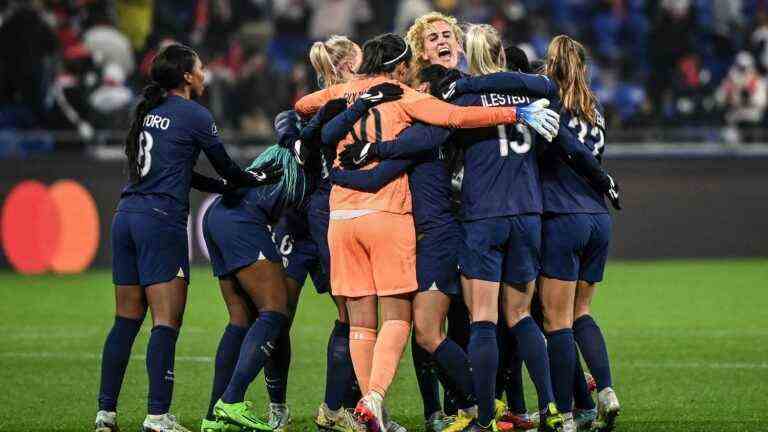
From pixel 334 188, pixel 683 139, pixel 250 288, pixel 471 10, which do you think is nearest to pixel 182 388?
pixel 250 288

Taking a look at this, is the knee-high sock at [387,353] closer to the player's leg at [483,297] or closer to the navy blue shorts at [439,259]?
the navy blue shorts at [439,259]

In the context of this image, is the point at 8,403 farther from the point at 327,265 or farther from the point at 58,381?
the point at 327,265

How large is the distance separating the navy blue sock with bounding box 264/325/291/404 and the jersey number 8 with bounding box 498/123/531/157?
1624 mm

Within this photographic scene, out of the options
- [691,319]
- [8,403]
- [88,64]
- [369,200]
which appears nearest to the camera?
[369,200]

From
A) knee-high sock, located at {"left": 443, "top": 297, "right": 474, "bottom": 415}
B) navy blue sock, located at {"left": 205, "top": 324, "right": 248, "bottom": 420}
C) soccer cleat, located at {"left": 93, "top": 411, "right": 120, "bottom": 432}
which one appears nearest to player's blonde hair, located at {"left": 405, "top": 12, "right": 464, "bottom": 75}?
knee-high sock, located at {"left": 443, "top": 297, "right": 474, "bottom": 415}

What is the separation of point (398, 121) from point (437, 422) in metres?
1.67

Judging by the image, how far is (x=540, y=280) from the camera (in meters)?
7.31

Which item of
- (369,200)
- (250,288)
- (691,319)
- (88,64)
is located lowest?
(691,319)

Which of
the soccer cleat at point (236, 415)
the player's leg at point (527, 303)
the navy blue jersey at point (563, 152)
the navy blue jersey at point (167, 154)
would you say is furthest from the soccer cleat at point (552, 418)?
the navy blue jersey at point (167, 154)

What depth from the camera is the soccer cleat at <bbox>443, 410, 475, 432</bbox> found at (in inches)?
280

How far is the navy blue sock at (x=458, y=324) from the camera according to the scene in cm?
763

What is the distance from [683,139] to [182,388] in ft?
35.6

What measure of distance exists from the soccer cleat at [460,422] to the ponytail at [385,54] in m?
1.84

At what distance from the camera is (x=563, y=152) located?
7191 mm
